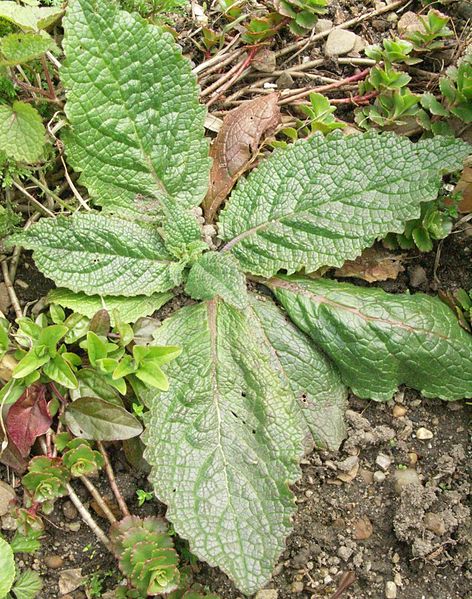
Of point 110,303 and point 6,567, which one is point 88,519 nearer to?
point 6,567

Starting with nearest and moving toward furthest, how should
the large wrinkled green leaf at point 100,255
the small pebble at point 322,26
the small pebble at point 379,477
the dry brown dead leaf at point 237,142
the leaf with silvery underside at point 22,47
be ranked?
the leaf with silvery underside at point 22,47
the large wrinkled green leaf at point 100,255
the small pebble at point 379,477
the dry brown dead leaf at point 237,142
the small pebble at point 322,26

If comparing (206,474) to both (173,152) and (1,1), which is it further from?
(1,1)

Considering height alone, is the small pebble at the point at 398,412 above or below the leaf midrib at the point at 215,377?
below

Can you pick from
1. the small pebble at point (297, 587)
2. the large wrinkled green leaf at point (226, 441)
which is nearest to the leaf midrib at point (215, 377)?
the large wrinkled green leaf at point (226, 441)

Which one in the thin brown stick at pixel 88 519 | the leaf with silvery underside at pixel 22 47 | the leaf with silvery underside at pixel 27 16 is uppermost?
the leaf with silvery underside at pixel 27 16

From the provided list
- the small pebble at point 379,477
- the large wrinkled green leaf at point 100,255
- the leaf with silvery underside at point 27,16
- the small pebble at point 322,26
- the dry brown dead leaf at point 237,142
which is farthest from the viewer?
the small pebble at point 322,26

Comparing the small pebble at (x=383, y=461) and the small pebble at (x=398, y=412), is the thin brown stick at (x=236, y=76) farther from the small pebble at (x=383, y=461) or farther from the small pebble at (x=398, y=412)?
the small pebble at (x=383, y=461)

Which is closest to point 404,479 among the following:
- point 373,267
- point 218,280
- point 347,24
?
point 373,267
